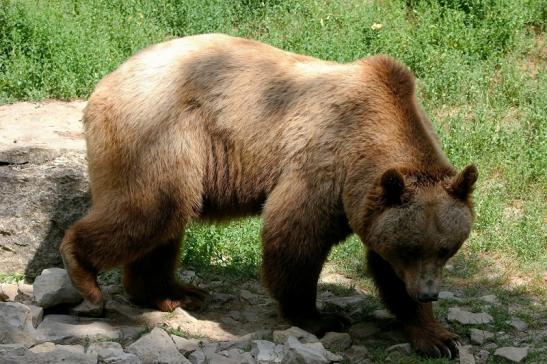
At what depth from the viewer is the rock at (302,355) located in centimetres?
544

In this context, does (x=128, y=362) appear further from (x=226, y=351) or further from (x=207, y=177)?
(x=207, y=177)

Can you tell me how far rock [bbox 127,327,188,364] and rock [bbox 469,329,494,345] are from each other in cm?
218

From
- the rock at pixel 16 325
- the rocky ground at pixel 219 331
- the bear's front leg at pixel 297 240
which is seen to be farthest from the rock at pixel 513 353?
the rock at pixel 16 325

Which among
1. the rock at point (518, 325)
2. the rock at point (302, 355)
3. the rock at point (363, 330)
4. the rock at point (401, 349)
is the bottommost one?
the rock at point (363, 330)

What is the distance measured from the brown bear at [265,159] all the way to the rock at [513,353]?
327 millimetres

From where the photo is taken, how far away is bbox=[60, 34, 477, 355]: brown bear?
604 centimetres

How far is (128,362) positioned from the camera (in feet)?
17.6

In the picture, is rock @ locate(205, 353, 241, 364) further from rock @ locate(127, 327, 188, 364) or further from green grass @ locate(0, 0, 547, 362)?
green grass @ locate(0, 0, 547, 362)

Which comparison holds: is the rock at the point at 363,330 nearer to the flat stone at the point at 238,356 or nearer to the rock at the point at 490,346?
the rock at the point at 490,346

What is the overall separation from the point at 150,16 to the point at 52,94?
210cm

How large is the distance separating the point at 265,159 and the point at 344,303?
1571mm

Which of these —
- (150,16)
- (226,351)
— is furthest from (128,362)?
(150,16)

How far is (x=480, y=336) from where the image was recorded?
6.45 m

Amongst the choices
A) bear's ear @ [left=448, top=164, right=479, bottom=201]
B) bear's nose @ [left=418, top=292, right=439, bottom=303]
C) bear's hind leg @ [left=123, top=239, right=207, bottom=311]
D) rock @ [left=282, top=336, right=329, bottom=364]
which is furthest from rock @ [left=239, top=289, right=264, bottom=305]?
bear's ear @ [left=448, top=164, right=479, bottom=201]
